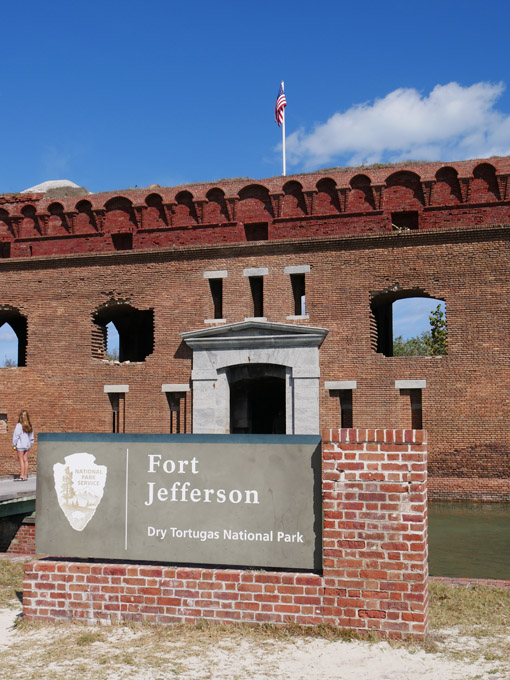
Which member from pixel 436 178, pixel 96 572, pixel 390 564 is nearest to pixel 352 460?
pixel 390 564

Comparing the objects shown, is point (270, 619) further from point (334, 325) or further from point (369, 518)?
point (334, 325)

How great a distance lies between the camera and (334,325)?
18.7 m

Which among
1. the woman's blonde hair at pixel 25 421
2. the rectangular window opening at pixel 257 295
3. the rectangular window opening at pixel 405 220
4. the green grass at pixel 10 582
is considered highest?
the rectangular window opening at pixel 405 220

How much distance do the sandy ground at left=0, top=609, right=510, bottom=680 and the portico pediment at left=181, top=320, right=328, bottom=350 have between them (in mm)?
12805

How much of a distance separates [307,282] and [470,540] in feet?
28.5

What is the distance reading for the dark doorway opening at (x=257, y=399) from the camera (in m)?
19.2

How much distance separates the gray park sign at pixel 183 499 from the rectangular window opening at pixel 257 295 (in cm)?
1369

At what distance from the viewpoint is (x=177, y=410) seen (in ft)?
64.5

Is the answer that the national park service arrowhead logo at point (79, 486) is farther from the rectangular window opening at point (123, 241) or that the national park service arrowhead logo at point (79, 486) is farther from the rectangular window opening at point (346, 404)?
the rectangular window opening at point (123, 241)

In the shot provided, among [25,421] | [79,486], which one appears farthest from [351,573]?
[25,421]

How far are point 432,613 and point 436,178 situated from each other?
581 inches

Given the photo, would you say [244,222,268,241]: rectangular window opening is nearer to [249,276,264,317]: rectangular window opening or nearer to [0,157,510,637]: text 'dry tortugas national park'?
[0,157,510,637]: text 'dry tortugas national park'

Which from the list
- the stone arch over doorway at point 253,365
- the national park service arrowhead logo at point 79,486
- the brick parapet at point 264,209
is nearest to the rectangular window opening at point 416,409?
the stone arch over doorway at point 253,365

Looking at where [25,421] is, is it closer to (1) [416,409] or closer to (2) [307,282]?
(2) [307,282]
